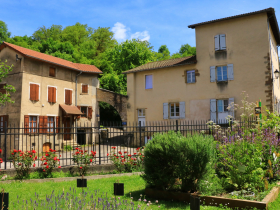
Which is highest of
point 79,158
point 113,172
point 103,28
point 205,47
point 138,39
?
point 103,28

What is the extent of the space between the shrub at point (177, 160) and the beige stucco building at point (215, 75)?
13.9m

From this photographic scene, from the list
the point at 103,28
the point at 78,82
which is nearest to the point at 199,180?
the point at 78,82

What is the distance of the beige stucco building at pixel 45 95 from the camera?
67.2ft

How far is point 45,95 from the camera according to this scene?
22.4 m

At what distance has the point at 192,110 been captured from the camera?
20594mm

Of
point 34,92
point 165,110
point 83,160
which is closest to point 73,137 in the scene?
point 83,160

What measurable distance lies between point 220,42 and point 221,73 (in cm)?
244

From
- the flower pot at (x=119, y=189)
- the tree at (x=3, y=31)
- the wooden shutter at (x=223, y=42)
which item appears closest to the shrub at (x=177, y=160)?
the flower pot at (x=119, y=189)

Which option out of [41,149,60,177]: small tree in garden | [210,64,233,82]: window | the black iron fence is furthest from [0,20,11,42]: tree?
[41,149,60,177]: small tree in garden

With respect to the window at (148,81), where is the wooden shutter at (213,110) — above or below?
below

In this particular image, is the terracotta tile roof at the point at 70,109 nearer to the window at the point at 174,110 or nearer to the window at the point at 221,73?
the window at the point at 174,110

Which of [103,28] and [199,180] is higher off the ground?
[103,28]

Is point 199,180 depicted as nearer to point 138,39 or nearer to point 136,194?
point 136,194

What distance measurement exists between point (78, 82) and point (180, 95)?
11.0 meters
